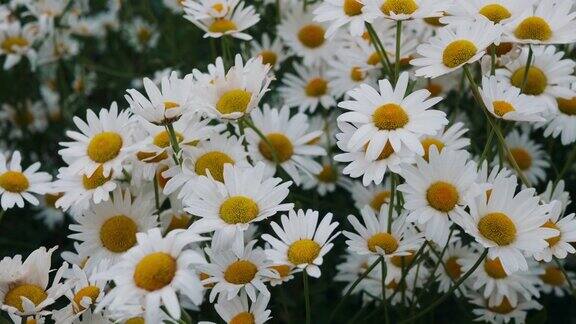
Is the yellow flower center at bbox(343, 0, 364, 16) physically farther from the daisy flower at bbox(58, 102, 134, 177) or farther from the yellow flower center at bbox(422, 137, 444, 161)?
the daisy flower at bbox(58, 102, 134, 177)

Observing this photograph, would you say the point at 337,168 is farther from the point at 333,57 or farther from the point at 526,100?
the point at 526,100

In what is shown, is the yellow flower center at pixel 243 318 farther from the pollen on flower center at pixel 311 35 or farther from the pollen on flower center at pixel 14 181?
the pollen on flower center at pixel 311 35

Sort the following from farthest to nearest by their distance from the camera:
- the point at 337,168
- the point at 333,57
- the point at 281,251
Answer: the point at 333,57 → the point at 337,168 → the point at 281,251

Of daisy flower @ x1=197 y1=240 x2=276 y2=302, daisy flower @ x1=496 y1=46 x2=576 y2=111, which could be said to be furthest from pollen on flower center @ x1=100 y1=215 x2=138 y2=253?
daisy flower @ x1=496 y1=46 x2=576 y2=111

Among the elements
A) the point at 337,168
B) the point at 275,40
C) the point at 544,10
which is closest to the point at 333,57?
the point at 275,40

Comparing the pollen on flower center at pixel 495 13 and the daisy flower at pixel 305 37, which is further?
the daisy flower at pixel 305 37

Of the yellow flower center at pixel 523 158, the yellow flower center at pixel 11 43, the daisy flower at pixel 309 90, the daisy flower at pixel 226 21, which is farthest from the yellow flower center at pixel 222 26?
the yellow flower center at pixel 11 43

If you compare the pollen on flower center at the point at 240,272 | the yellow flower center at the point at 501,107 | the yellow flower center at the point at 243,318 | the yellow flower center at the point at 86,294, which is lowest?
the yellow flower center at the point at 243,318
